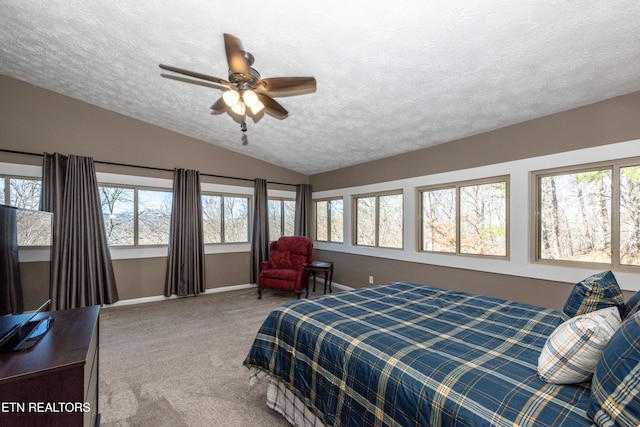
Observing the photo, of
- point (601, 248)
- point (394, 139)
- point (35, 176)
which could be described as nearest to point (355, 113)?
point (394, 139)

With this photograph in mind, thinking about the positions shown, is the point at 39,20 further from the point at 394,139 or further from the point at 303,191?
the point at 303,191

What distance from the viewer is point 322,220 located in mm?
6215

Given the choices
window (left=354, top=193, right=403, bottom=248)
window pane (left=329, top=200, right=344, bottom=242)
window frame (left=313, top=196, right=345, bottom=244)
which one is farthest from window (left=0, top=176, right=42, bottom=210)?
window (left=354, top=193, right=403, bottom=248)

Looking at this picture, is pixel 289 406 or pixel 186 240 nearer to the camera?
pixel 289 406

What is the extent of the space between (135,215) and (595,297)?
5.46m

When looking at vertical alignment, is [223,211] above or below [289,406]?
above

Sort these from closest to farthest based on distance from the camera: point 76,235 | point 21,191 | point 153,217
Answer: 1. point 21,191
2. point 76,235
3. point 153,217

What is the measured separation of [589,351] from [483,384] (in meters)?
0.43

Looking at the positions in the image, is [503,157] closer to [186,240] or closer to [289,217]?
[289,217]

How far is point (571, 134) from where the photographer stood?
2.79 meters

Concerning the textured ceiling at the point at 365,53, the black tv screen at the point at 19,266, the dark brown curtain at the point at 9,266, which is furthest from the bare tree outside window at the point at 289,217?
the dark brown curtain at the point at 9,266

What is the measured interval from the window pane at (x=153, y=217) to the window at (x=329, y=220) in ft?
9.90

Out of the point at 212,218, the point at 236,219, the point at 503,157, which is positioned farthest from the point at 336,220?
the point at 503,157

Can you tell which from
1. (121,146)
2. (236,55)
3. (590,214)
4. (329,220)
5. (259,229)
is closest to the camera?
(236,55)
